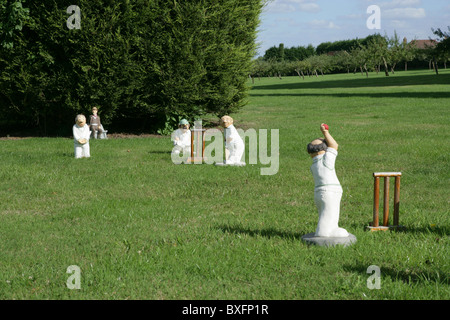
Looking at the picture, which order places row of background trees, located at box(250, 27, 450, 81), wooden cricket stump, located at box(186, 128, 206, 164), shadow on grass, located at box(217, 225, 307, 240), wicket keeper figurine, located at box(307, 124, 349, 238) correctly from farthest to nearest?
row of background trees, located at box(250, 27, 450, 81), wooden cricket stump, located at box(186, 128, 206, 164), shadow on grass, located at box(217, 225, 307, 240), wicket keeper figurine, located at box(307, 124, 349, 238)

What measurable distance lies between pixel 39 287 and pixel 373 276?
311 cm

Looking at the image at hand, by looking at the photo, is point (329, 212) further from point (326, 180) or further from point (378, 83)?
point (378, 83)

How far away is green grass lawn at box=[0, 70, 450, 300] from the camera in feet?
15.6

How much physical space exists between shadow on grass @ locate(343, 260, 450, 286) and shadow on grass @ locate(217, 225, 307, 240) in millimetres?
1078

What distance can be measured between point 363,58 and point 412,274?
79.6 m

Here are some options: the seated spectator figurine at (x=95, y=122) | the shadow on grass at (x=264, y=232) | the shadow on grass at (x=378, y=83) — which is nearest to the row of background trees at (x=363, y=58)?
the shadow on grass at (x=378, y=83)

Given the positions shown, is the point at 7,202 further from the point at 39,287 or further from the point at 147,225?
the point at 39,287

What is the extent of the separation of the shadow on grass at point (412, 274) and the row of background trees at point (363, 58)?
38190mm

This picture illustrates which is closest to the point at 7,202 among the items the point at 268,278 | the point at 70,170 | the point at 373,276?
the point at 70,170

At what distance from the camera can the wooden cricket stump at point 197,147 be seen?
11.7 meters

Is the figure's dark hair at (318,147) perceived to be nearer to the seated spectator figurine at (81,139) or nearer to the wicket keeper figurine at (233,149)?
the wicket keeper figurine at (233,149)

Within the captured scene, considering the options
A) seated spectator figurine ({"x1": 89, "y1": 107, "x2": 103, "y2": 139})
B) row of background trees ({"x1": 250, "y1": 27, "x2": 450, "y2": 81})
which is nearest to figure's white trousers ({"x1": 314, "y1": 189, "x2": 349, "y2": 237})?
seated spectator figurine ({"x1": 89, "y1": 107, "x2": 103, "y2": 139})

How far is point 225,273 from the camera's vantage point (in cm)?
502

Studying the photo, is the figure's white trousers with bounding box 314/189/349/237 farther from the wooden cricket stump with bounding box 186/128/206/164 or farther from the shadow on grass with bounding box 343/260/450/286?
the wooden cricket stump with bounding box 186/128/206/164
